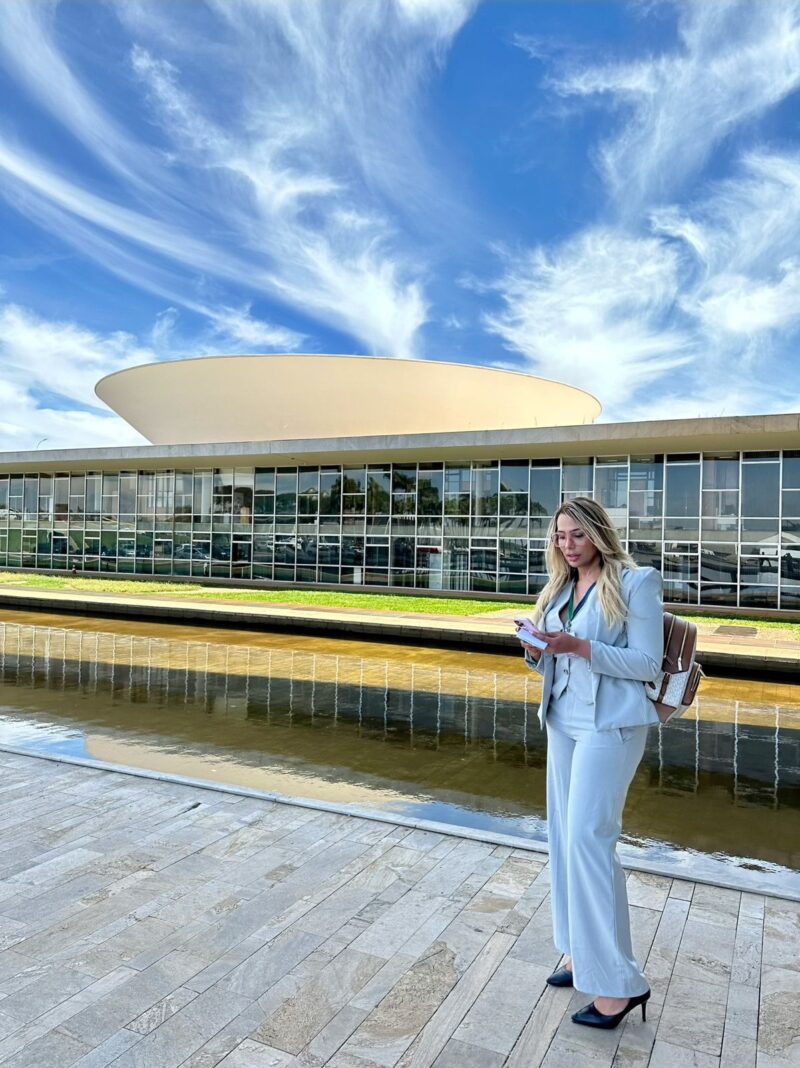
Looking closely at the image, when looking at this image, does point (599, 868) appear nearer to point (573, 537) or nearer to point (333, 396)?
point (573, 537)

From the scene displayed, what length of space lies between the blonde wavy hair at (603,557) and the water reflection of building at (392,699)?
4.20 metres

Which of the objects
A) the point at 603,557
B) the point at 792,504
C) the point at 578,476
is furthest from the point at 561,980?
the point at 578,476

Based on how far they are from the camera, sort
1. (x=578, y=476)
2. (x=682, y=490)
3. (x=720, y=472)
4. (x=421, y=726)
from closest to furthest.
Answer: (x=421, y=726) < (x=720, y=472) < (x=682, y=490) < (x=578, y=476)

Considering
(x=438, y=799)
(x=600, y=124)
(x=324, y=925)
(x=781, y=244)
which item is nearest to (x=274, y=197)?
(x=600, y=124)

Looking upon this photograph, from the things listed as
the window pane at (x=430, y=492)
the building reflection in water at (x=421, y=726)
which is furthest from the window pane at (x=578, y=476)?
the building reflection in water at (x=421, y=726)

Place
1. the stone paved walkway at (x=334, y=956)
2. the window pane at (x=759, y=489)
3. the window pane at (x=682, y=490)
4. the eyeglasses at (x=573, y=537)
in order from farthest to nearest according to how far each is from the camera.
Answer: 1. the window pane at (x=682, y=490)
2. the window pane at (x=759, y=489)
3. the eyeglasses at (x=573, y=537)
4. the stone paved walkway at (x=334, y=956)

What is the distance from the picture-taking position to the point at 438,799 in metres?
5.71

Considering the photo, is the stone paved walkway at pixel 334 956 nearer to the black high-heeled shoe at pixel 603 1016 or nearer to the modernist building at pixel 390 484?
the black high-heeled shoe at pixel 603 1016

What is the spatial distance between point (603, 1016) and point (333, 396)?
30993 mm

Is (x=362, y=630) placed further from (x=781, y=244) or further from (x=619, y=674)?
(x=781, y=244)

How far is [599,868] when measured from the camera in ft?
8.18

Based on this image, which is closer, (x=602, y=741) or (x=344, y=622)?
(x=602, y=741)

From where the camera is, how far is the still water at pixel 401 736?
5453 millimetres

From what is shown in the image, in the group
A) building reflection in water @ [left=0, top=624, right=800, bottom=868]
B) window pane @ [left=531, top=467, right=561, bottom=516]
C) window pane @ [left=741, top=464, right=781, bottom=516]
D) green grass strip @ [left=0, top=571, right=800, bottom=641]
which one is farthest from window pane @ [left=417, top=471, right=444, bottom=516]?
building reflection in water @ [left=0, top=624, right=800, bottom=868]
